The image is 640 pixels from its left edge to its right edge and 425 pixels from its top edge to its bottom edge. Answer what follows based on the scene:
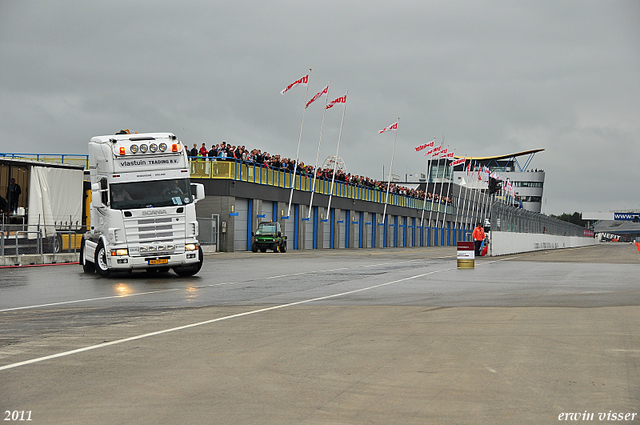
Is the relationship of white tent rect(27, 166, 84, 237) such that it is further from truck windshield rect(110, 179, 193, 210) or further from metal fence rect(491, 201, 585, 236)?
metal fence rect(491, 201, 585, 236)

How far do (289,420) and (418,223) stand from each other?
3440 inches

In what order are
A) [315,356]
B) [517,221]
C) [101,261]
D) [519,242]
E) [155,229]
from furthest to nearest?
[517,221] → [519,242] → [101,261] → [155,229] → [315,356]

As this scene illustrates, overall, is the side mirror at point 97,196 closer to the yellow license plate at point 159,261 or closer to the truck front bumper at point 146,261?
the truck front bumper at point 146,261

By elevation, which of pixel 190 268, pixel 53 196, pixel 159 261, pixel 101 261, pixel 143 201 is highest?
pixel 53 196

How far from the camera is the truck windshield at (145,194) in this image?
19.9m

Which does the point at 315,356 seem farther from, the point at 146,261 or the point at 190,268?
the point at 190,268

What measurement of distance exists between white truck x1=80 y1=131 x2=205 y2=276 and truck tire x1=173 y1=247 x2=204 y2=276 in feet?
1.63

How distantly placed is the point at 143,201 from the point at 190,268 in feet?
8.41

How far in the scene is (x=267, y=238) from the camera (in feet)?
155

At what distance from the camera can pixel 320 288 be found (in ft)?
57.8

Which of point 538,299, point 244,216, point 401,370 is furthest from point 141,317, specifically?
point 244,216

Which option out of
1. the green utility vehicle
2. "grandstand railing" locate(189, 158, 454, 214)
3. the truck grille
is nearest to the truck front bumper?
the truck grille

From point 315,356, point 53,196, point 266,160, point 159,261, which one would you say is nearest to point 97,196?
point 159,261

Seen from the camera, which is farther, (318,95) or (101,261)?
(318,95)
